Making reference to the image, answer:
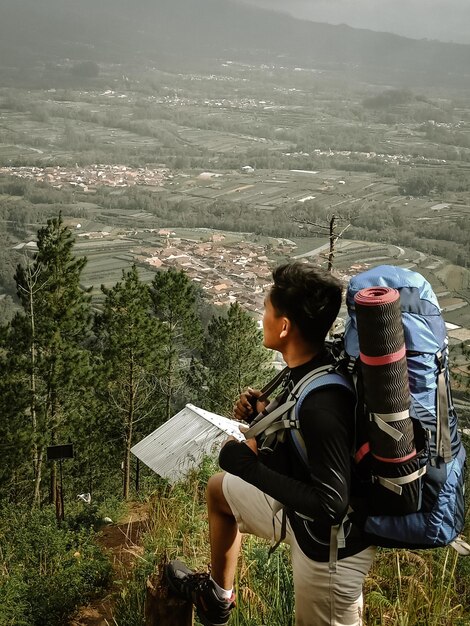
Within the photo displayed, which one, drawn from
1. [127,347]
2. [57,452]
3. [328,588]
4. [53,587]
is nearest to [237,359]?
Answer: [127,347]

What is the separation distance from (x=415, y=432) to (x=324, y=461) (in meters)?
0.20

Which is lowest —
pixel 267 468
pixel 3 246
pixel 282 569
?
pixel 3 246

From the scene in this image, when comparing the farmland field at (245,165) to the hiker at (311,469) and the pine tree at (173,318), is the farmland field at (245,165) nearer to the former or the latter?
the pine tree at (173,318)

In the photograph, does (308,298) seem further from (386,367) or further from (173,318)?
(173,318)

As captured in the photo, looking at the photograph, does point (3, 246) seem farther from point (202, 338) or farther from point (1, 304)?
point (202, 338)

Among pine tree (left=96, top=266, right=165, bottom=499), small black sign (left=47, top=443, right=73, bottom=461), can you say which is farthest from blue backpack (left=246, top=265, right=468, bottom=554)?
pine tree (left=96, top=266, right=165, bottom=499)

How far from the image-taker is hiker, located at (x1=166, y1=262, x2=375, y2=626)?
4.60ft

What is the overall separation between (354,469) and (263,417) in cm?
23

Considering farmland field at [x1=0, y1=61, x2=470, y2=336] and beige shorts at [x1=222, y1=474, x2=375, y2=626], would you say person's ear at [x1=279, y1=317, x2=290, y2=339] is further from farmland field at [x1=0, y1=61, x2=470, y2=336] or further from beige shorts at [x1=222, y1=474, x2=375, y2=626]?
farmland field at [x1=0, y1=61, x2=470, y2=336]

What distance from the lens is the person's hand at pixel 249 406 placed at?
5.77ft

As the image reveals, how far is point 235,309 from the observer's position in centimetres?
1489

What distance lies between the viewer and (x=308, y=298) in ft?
5.12

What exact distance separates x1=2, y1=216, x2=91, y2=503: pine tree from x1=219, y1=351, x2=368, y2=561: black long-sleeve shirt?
352 inches

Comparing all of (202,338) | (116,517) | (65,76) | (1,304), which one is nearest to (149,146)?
(65,76)
